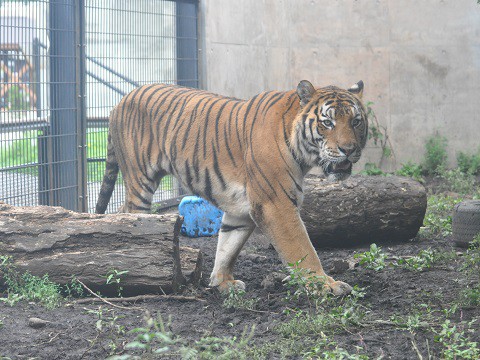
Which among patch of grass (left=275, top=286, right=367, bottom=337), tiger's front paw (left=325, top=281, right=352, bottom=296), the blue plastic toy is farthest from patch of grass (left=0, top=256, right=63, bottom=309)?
the blue plastic toy

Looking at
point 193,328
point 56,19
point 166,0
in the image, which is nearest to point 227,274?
point 193,328

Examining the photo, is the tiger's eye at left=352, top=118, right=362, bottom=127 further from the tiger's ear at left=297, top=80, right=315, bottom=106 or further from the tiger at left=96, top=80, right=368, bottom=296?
the tiger's ear at left=297, top=80, right=315, bottom=106

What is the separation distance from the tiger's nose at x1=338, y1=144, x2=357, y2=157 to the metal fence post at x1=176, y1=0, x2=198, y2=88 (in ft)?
15.1

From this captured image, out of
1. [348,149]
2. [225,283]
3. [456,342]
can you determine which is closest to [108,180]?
[225,283]

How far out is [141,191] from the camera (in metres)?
6.41

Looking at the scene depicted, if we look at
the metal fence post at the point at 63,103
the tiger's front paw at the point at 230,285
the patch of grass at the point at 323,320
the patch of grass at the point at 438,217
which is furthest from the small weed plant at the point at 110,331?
the patch of grass at the point at 438,217

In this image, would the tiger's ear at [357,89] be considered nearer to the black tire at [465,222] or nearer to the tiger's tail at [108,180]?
the black tire at [465,222]

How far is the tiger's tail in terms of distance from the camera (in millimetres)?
6844

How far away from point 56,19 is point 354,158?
3596mm

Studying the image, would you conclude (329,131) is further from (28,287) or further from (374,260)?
(28,287)

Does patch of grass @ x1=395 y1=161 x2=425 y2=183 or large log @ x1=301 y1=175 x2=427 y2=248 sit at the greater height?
large log @ x1=301 y1=175 x2=427 y2=248

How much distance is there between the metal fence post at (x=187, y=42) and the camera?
9.58 m

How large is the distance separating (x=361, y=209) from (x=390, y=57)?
16.9 feet

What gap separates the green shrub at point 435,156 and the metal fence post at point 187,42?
136 inches
